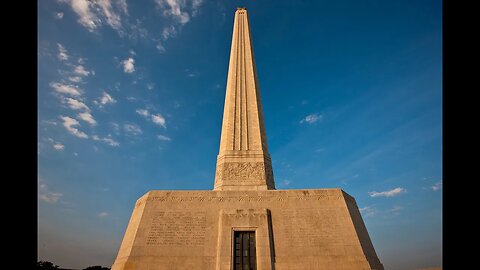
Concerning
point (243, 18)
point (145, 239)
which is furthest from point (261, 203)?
point (243, 18)

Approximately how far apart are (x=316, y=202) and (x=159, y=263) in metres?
8.57

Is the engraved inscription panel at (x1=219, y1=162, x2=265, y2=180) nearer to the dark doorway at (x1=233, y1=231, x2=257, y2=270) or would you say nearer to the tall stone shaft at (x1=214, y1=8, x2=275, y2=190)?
the tall stone shaft at (x1=214, y1=8, x2=275, y2=190)

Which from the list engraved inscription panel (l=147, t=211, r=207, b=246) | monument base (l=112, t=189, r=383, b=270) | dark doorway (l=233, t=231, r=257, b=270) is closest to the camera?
monument base (l=112, t=189, r=383, b=270)

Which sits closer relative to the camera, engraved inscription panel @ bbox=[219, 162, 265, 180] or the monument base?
the monument base

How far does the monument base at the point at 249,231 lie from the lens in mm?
14727

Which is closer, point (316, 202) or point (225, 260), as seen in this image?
point (225, 260)

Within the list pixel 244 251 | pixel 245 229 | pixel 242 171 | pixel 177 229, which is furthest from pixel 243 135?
pixel 244 251

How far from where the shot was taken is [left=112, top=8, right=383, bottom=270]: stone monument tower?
1473 centimetres

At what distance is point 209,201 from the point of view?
664 inches

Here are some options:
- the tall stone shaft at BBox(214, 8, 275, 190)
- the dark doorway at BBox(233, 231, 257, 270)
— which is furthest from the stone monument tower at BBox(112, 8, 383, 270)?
the tall stone shaft at BBox(214, 8, 275, 190)

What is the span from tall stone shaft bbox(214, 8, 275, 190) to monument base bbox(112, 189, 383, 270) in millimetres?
2253

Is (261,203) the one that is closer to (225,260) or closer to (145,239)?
(225,260)

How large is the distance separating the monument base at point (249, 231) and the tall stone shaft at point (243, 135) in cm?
225

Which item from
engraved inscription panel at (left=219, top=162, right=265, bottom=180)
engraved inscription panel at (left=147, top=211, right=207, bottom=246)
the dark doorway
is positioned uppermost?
engraved inscription panel at (left=219, top=162, right=265, bottom=180)
